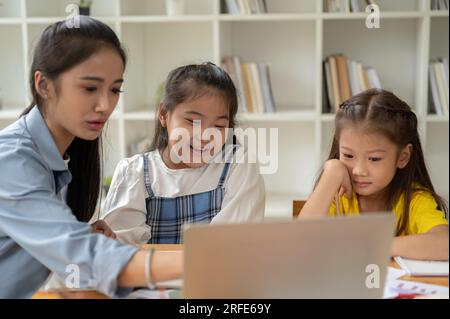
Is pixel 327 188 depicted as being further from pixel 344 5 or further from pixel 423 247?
pixel 344 5

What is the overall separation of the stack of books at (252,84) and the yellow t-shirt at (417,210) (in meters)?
1.31

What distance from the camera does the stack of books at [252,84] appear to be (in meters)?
2.88

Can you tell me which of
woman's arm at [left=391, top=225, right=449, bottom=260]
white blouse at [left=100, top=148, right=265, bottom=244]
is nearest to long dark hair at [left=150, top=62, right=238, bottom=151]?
white blouse at [left=100, top=148, right=265, bottom=244]

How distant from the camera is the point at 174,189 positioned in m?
1.70

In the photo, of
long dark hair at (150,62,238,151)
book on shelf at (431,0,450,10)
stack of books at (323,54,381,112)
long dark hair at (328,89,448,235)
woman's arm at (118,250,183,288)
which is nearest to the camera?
woman's arm at (118,250,183,288)

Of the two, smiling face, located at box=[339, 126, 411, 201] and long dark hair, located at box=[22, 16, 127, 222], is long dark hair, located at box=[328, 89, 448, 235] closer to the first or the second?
smiling face, located at box=[339, 126, 411, 201]

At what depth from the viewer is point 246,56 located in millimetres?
3102

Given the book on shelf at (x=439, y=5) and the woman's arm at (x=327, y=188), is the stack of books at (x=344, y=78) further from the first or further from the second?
the woman's arm at (x=327, y=188)

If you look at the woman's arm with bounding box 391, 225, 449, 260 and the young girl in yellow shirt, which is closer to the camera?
the woman's arm with bounding box 391, 225, 449, 260

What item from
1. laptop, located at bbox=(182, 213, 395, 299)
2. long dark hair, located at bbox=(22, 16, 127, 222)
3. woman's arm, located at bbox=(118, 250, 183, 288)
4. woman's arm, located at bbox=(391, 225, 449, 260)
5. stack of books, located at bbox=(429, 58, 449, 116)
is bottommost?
woman's arm, located at bbox=(391, 225, 449, 260)

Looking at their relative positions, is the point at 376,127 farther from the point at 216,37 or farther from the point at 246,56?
the point at 246,56

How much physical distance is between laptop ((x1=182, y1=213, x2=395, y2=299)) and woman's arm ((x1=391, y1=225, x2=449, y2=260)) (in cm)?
37

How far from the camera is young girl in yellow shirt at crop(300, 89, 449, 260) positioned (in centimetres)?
149

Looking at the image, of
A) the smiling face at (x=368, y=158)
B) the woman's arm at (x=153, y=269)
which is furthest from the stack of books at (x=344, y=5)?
the woman's arm at (x=153, y=269)
